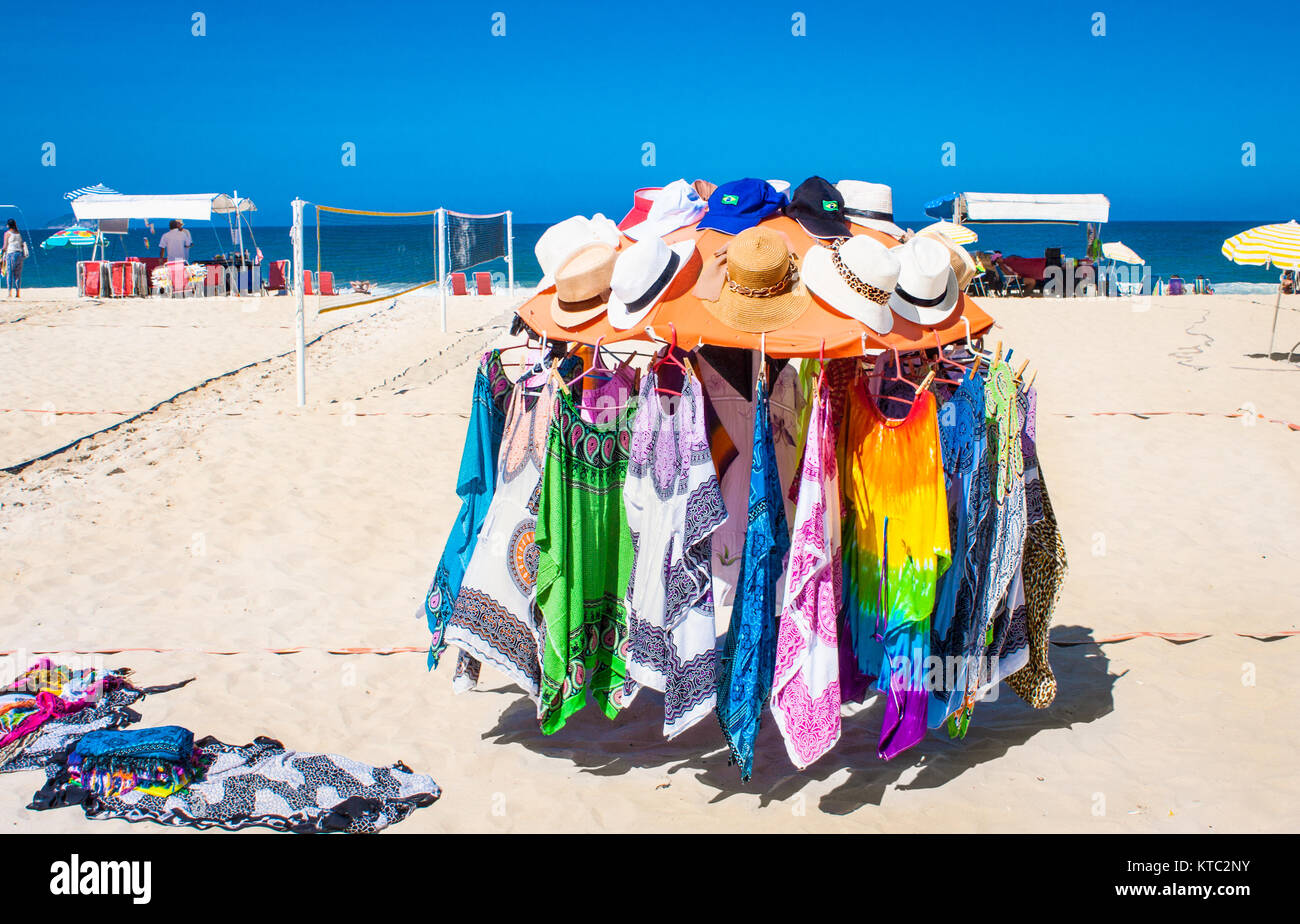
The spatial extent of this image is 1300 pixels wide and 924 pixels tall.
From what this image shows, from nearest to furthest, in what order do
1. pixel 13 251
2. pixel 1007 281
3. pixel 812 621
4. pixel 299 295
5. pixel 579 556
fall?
pixel 812 621 → pixel 579 556 → pixel 299 295 → pixel 13 251 → pixel 1007 281

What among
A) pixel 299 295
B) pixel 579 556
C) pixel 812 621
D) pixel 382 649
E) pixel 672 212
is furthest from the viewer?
pixel 299 295

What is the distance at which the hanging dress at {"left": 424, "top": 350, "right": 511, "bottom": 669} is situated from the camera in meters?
3.84

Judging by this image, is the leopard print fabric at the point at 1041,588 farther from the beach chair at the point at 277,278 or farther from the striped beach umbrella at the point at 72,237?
the striped beach umbrella at the point at 72,237

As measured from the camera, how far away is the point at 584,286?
3711 millimetres

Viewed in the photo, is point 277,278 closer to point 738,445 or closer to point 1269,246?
point 1269,246

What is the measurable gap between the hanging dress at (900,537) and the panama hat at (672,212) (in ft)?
3.40

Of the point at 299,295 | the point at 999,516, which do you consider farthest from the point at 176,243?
the point at 999,516

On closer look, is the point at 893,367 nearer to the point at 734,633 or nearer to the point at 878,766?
the point at 734,633

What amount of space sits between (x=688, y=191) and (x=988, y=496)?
1.68 m

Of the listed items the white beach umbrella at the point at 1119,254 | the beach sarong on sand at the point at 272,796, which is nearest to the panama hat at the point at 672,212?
the beach sarong on sand at the point at 272,796

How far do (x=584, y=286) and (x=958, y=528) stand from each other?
5.12 feet

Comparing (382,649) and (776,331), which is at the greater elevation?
(776,331)

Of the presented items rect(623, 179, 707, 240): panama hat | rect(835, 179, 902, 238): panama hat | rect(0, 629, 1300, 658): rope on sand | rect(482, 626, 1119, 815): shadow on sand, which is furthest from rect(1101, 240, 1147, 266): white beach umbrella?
rect(623, 179, 707, 240): panama hat

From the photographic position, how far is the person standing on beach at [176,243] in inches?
790
